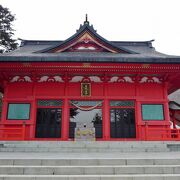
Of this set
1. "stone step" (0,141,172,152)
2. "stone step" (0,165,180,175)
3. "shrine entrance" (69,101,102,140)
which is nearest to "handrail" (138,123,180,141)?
"stone step" (0,141,172,152)

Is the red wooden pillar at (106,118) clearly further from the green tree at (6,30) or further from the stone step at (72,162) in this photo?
the green tree at (6,30)

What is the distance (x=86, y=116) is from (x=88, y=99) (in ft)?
3.81

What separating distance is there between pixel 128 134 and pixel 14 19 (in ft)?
78.9

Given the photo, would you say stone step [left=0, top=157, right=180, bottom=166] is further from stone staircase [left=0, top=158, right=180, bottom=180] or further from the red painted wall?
the red painted wall

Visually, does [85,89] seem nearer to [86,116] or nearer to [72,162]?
[86,116]

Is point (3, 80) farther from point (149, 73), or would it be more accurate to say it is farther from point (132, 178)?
point (132, 178)

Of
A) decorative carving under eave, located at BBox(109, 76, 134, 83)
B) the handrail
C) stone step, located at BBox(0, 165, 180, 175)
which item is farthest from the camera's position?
decorative carving under eave, located at BBox(109, 76, 134, 83)

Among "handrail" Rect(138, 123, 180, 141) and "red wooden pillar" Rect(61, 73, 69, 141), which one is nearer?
"handrail" Rect(138, 123, 180, 141)

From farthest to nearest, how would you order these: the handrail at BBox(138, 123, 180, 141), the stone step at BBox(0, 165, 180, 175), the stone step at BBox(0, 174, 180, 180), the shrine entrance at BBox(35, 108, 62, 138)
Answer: the shrine entrance at BBox(35, 108, 62, 138), the handrail at BBox(138, 123, 180, 141), the stone step at BBox(0, 165, 180, 175), the stone step at BBox(0, 174, 180, 180)

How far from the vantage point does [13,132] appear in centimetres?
1348

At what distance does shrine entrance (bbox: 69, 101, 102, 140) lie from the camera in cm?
1407

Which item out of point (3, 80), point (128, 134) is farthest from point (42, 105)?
point (128, 134)

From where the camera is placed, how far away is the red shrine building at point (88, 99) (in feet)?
44.4

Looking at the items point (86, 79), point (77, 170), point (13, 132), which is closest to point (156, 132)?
point (86, 79)
